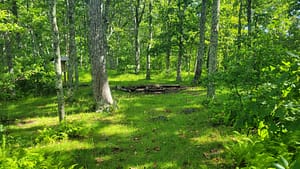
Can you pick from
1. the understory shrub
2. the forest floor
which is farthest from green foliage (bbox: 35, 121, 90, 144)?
the understory shrub

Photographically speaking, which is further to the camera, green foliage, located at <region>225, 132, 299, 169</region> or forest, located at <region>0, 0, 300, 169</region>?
green foliage, located at <region>225, 132, 299, 169</region>

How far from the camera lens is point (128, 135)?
9133 mm

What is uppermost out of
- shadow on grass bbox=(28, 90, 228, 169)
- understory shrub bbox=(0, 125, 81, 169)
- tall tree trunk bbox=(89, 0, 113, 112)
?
tall tree trunk bbox=(89, 0, 113, 112)

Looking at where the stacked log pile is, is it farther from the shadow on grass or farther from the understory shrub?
the understory shrub

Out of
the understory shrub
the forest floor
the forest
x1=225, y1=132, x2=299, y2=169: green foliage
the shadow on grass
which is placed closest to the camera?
the forest

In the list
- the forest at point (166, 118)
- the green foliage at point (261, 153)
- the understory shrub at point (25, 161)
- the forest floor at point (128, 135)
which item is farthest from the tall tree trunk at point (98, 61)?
the green foliage at point (261, 153)

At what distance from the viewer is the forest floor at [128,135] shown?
696 centimetres

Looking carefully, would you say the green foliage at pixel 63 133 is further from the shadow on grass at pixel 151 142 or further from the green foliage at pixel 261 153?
the green foliage at pixel 261 153

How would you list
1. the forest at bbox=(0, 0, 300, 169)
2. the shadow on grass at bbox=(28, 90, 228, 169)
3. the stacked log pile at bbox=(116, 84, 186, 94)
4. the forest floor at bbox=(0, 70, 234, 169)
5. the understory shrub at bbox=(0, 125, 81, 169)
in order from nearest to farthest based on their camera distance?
the forest at bbox=(0, 0, 300, 169)
the understory shrub at bbox=(0, 125, 81, 169)
the shadow on grass at bbox=(28, 90, 228, 169)
the forest floor at bbox=(0, 70, 234, 169)
the stacked log pile at bbox=(116, 84, 186, 94)

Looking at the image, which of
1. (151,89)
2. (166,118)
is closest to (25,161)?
(166,118)

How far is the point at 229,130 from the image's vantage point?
28.7 ft

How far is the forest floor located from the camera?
6.96 meters

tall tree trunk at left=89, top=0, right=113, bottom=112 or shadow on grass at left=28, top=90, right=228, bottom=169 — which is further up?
tall tree trunk at left=89, top=0, right=113, bottom=112

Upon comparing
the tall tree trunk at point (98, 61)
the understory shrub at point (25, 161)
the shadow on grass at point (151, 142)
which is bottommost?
the shadow on grass at point (151, 142)
